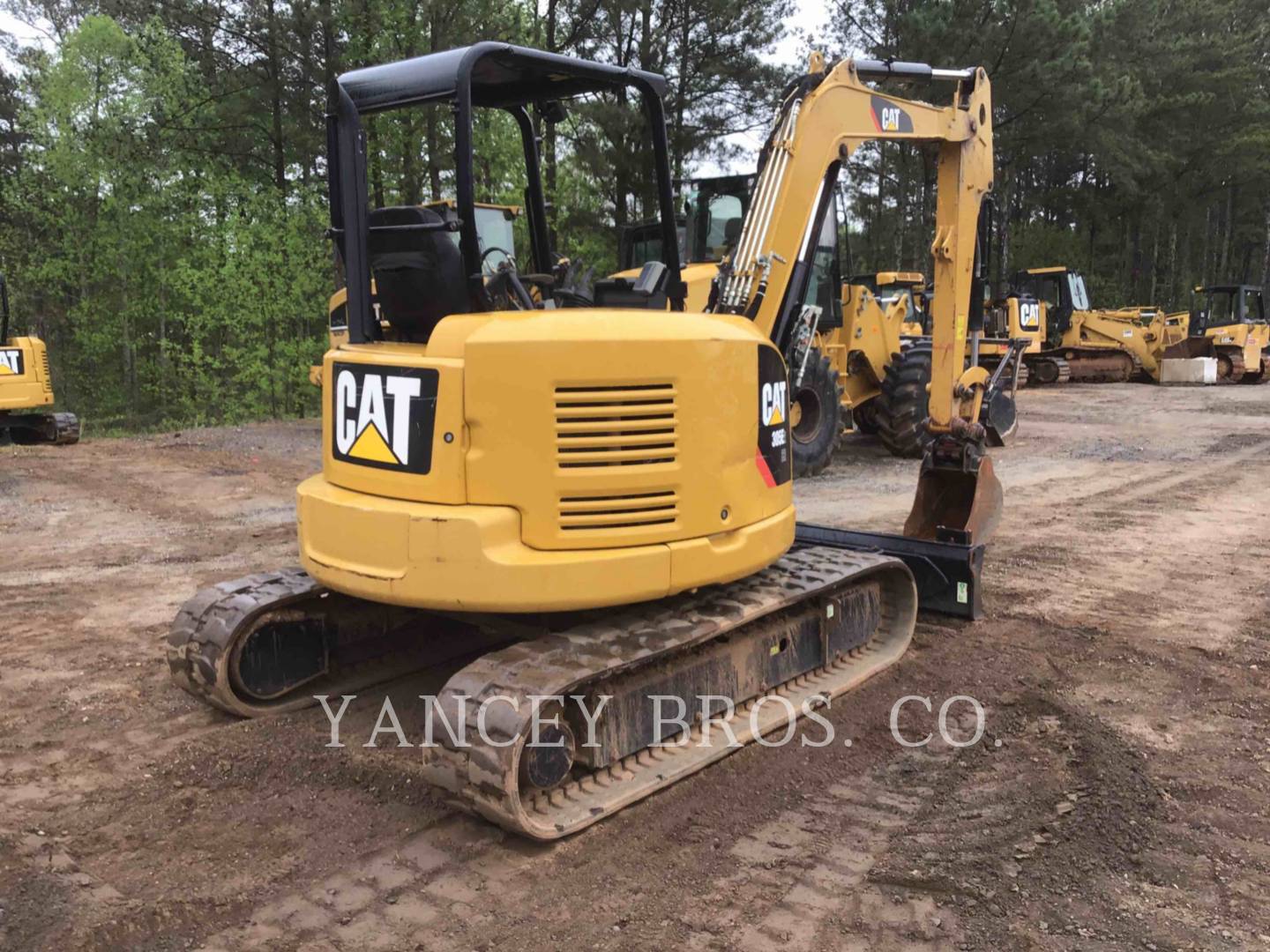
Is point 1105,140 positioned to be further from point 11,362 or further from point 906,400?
point 11,362

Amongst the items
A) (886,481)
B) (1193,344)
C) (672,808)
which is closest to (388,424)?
(672,808)

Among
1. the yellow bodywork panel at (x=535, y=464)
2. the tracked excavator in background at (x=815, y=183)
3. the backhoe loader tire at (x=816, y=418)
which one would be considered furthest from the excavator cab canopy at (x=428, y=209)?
the backhoe loader tire at (x=816, y=418)

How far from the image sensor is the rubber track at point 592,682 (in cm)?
Answer: 316

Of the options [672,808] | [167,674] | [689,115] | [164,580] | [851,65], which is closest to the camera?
[672,808]

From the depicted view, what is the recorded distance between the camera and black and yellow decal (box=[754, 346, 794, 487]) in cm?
410

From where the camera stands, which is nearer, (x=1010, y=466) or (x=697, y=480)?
(x=697, y=480)

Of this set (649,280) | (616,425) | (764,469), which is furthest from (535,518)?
(649,280)

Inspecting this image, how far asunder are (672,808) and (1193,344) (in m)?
24.3

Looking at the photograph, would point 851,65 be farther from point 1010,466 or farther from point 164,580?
point 1010,466

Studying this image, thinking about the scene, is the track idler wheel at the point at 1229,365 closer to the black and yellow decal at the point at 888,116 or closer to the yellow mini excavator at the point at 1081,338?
the yellow mini excavator at the point at 1081,338

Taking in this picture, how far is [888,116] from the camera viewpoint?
18.6 feet

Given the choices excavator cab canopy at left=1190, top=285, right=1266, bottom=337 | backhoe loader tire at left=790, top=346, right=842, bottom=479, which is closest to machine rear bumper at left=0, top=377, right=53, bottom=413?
backhoe loader tire at left=790, top=346, right=842, bottom=479

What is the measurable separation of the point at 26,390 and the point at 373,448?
43.8 feet

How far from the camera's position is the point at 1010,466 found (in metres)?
11.5
